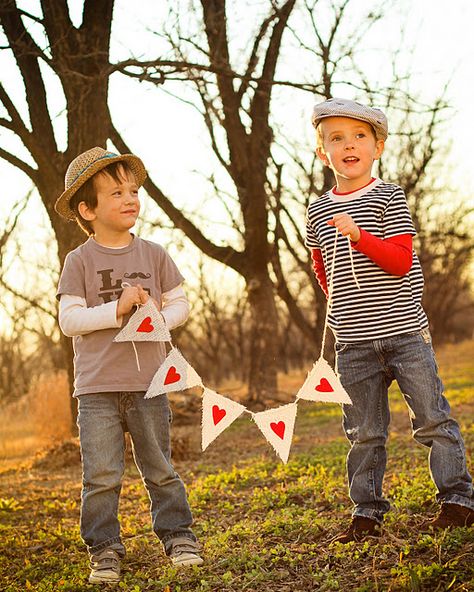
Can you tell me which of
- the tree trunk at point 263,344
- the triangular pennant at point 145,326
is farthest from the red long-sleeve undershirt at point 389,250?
the tree trunk at point 263,344

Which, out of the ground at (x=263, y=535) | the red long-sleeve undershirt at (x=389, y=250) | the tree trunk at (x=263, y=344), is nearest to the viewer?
the ground at (x=263, y=535)

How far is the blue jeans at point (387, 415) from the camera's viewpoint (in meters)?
3.53

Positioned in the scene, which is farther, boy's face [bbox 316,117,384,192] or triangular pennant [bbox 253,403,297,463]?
triangular pennant [bbox 253,403,297,463]

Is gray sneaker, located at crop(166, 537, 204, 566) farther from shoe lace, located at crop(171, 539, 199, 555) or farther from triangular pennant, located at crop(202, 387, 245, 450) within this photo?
triangular pennant, located at crop(202, 387, 245, 450)

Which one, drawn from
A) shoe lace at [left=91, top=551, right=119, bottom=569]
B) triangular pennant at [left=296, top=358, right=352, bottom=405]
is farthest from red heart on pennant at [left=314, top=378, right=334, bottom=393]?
shoe lace at [left=91, top=551, right=119, bottom=569]

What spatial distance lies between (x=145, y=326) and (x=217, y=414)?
0.57m

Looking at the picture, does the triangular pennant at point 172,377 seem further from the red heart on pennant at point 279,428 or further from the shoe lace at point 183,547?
the shoe lace at point 183,547

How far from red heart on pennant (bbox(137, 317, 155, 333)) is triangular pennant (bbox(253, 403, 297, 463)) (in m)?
0.66

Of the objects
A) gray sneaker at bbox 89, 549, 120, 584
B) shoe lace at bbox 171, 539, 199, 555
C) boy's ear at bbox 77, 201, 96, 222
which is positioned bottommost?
gray sneaker at bbox 89, 549, 120, 584

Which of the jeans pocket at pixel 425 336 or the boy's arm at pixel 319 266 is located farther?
the boy's arm at pixel 319 266

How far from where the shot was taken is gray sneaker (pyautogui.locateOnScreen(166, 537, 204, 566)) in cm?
364

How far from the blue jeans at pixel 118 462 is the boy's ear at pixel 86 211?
87cm

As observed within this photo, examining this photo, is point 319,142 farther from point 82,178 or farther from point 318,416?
point 318,416

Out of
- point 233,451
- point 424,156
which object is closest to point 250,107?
point 233,451
